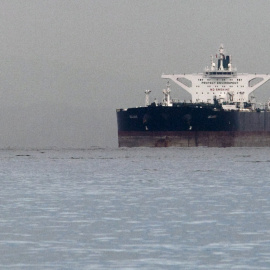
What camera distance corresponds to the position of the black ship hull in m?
96.5

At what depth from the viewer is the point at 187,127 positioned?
97.0m

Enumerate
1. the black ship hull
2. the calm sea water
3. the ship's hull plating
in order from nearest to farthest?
1. the calm sea water
2. the black ship hull
3. the ship's hull plating

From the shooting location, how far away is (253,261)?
1565cm

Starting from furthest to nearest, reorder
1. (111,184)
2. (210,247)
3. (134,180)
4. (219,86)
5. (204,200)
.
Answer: (219,86) < (134,180) < (111,184) < (204,200) < (210,247)

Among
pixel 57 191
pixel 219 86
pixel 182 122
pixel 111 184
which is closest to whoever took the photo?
pixel 57 191

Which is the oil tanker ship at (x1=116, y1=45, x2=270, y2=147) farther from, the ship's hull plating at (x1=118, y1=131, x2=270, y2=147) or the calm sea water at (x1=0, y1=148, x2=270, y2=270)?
the calm sea water at (x1=0, y1=148, x2=270, y2=270)

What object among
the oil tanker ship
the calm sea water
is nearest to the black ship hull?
the oil tanker ship

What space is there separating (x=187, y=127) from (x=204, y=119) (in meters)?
2.03

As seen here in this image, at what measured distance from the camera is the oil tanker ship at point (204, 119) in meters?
96.8

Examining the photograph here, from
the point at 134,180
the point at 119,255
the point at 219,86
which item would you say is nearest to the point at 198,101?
the point at 219,86

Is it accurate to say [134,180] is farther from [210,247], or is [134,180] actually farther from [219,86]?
[219,86]

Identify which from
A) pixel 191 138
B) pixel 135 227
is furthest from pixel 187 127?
pixel 135 227

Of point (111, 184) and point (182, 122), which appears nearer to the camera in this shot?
point (111, 184)

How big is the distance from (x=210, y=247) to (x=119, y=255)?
2.03 m
